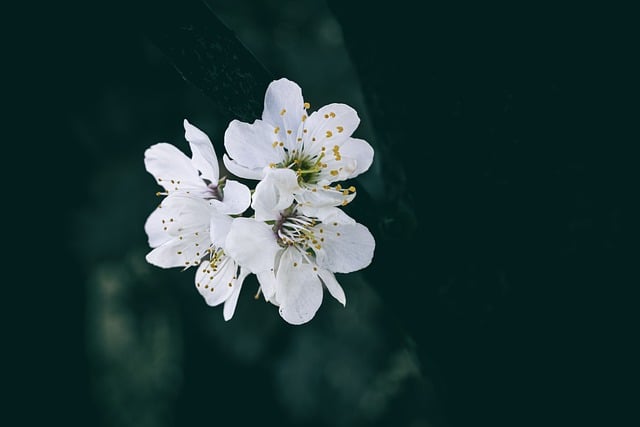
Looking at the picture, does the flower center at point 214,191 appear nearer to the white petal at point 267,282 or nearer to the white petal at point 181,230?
the white petal at point 181,230

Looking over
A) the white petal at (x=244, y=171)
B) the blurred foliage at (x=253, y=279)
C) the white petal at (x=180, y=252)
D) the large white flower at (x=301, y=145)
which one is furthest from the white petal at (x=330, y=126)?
the blurred foliage at (x=253, y=279)

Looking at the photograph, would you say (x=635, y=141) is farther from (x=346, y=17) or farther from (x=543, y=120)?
(x=346, y=17)

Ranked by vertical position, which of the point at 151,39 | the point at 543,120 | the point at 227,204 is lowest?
the point at 543,120

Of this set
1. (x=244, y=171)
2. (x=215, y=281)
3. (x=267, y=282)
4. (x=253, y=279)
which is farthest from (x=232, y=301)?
(x=253, y=279)

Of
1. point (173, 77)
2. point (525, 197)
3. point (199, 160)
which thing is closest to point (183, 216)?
point (199, 160)

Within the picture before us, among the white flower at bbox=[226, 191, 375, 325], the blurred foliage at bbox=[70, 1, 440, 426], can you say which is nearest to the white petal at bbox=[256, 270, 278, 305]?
the white flower at bbox=[226, 191, 375, 325]

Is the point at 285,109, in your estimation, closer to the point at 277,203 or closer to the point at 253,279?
the point at 277,203
